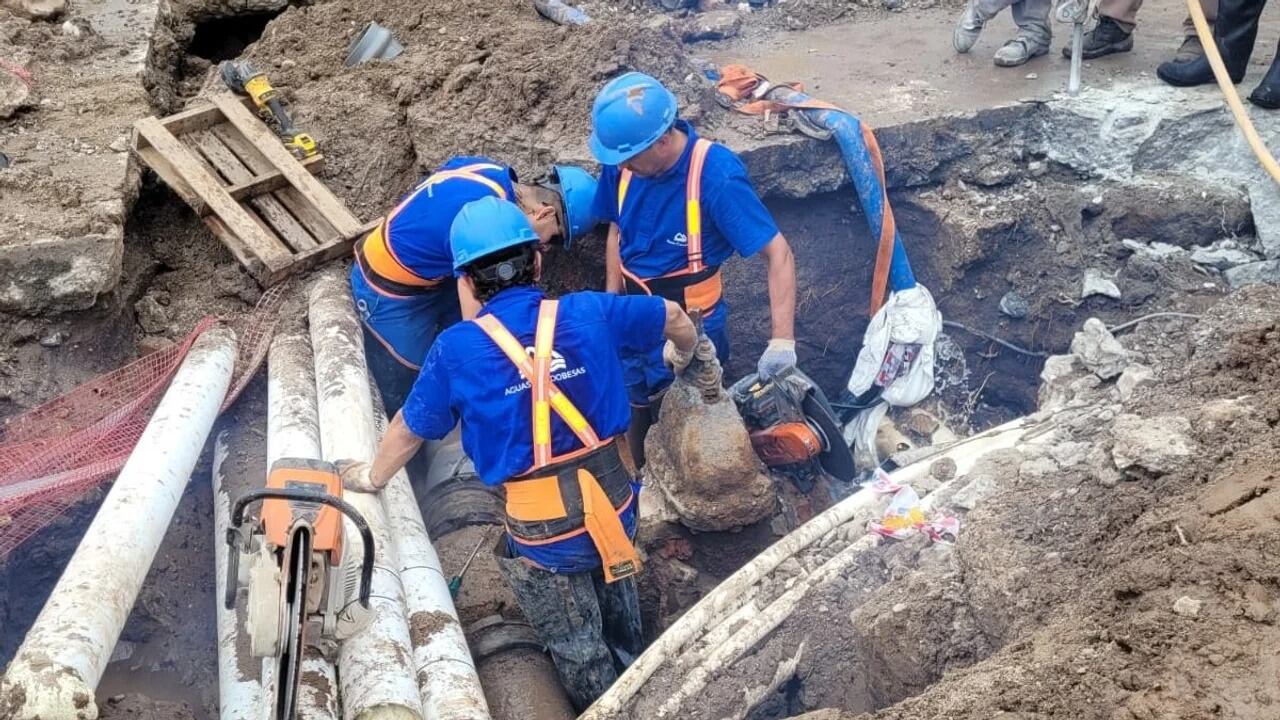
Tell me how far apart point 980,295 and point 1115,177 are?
36.4 inches

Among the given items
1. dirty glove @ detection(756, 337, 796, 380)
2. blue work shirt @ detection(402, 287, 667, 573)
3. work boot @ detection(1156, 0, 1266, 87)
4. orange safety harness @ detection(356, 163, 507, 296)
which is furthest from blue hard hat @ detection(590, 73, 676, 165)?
work boot @ detection(1156, 0, 1266, 87)

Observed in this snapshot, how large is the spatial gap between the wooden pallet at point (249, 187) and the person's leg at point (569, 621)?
216 centimetres

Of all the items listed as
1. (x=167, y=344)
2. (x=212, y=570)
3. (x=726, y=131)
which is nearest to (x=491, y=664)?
(x=212, y=570)

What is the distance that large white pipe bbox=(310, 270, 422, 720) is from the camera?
2.98 metres

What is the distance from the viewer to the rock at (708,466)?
13.9 ft

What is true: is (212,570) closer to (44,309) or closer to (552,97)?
(44,309)

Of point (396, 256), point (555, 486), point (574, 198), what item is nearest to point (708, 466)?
point (555, 486)

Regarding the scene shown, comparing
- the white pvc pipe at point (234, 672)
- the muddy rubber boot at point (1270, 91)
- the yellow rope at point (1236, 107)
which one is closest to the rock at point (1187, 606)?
the white pvc pipe at point (234, 672)

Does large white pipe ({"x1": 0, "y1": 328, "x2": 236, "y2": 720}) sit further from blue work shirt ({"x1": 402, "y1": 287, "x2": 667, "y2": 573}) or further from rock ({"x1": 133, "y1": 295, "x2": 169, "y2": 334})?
blue work shirt ({"x1": 402, "y1": 287, "x2": 667, "y2": 573})

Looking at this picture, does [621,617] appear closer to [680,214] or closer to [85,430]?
[680,214]

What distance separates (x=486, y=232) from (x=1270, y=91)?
413 cm

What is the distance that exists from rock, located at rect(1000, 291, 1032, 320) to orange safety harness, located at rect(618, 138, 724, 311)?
1.82 metres

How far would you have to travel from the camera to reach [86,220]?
4.74m

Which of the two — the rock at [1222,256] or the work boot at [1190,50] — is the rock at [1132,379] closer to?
the rock at [1222,256]
